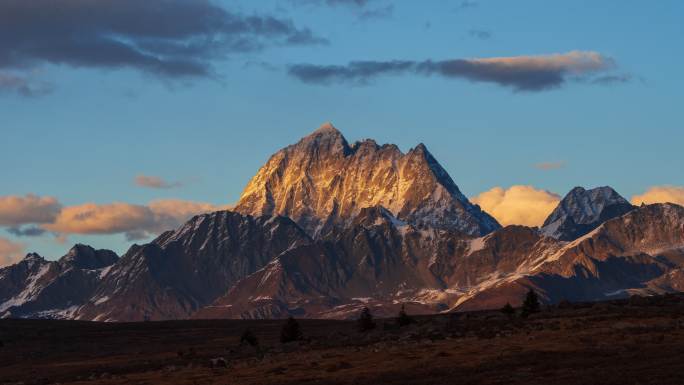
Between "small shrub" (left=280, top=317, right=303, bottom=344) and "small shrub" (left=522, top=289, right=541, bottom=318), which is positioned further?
"small shrub" (left=280, top=317, right=303, bottom=344)

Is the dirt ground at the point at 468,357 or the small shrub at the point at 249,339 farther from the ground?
the small shrub at the point at 249,339

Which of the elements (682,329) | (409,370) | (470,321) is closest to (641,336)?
(682,329)

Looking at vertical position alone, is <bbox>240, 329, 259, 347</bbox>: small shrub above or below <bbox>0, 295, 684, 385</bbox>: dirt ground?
above

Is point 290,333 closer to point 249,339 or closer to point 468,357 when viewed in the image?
point 249,339

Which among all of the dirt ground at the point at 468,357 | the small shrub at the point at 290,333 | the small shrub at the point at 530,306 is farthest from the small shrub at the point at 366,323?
the small shrub at the point at 530,306

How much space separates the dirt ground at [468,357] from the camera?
80.0 metres

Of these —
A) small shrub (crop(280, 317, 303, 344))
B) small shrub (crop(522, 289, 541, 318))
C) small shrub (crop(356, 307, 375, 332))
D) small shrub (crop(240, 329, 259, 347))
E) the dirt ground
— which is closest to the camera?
the dirt ground

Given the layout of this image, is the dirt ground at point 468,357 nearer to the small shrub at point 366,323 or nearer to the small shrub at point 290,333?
the small shrub at point 366,323

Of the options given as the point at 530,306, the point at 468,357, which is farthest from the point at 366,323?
the point at 468,357

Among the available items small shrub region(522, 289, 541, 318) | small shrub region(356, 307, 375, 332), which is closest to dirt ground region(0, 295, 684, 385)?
small shrub region(522, 289, 541, 318)

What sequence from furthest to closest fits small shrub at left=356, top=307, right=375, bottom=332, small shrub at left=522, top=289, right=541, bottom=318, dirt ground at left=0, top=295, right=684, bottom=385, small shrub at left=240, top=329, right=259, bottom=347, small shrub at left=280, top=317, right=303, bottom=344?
small shrub at left=356, top=307, right=375, bottom=332, small shrub at left=240, top=329, right=259, bottom=347, small shrub at left=280, top=317, right=303, bottom=344, small shrub at left=522, top=289, right=541, bottom=318, dirt ground at left=0, top=295, right=684, bottom=385

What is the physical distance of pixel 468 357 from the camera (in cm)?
9262

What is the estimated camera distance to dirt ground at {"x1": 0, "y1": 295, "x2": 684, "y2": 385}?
3150 inches

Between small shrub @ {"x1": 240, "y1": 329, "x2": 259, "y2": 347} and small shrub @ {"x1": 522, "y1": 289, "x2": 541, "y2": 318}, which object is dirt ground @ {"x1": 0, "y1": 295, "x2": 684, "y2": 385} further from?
small shrub @ {"x1": 240, "y1": 329, "x2": 259, "y2": 347}
